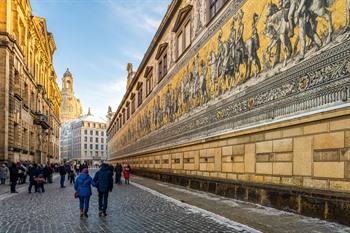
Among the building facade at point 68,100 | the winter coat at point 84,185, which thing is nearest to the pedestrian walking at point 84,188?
the winter coat at point 84,185

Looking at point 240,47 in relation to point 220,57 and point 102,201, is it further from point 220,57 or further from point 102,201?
point 102,201

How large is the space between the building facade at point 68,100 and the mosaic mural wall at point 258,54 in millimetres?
128058

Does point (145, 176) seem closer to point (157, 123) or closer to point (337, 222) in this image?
point (157, 123)

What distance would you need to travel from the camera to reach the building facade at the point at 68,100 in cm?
14112

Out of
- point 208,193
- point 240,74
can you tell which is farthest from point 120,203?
point 240,74

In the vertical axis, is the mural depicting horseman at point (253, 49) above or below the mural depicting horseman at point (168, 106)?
above

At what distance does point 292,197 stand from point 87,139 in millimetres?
118828

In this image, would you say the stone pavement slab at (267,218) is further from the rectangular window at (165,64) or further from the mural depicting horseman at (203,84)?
the rectangular window at (165,64)

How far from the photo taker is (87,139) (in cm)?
12325

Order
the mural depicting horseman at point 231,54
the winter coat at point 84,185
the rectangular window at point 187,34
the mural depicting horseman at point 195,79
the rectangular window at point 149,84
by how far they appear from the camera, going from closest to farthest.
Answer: the winter coat at point 84,185 → the mural depicting horseman at point 231,54 → the mural depicting horseman at point 195,79 → the rectangular window at point 187,34 → the rectangular window at point 149,84

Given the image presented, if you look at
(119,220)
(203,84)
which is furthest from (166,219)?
(203,84)

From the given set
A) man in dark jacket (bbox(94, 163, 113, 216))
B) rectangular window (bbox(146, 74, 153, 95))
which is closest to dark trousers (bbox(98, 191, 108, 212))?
man in dark jacket (bbox(94, 163, 113, 216))

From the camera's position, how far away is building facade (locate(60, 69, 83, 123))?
463 ft

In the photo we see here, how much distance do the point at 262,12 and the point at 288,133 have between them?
379 centimetres
